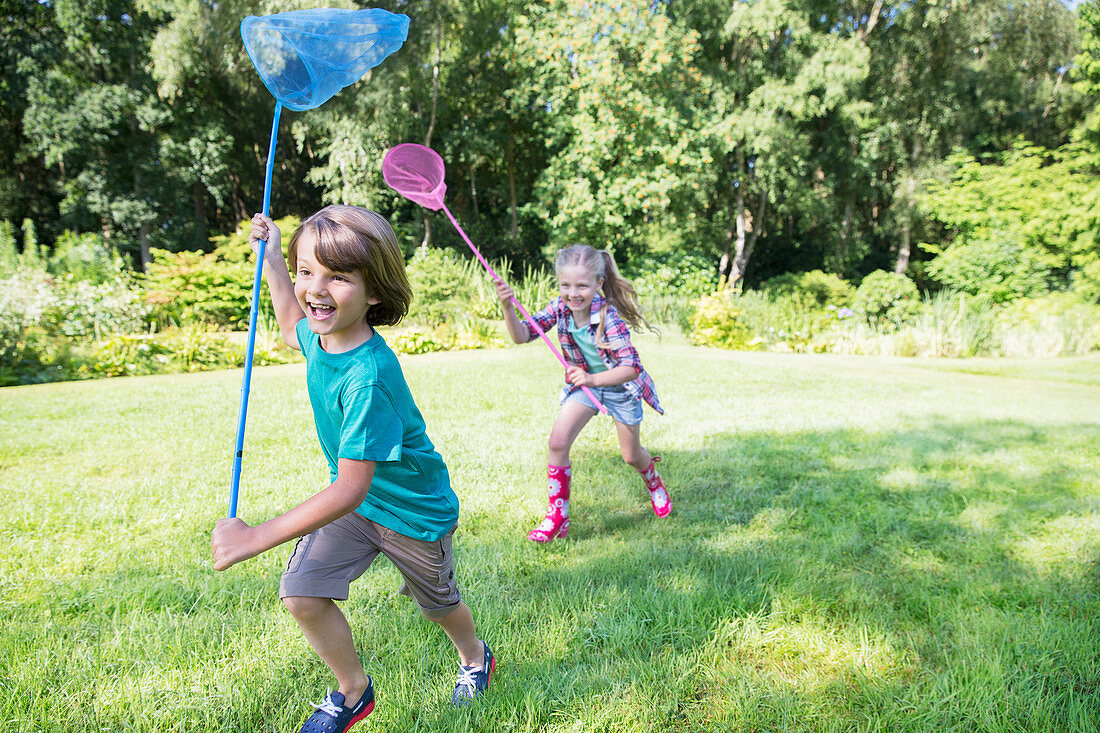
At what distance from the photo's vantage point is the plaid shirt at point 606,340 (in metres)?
3.41

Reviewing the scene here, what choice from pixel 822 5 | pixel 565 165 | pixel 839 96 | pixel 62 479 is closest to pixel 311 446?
pixel 62 479

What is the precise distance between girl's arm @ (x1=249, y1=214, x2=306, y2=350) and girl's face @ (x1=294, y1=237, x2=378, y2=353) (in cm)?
41

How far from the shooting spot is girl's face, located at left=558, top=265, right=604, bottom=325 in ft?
11.0

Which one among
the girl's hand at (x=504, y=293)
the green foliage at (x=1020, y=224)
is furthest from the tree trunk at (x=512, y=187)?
the girl's hand at (x=504, y=293)

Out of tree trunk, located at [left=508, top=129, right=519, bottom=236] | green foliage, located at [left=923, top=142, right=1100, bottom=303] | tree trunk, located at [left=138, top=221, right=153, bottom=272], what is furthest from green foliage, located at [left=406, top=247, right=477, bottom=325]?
green foliage, located at [left=923, top=142, right=1100, bottom=303]

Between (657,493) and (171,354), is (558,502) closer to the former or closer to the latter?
(657,493)

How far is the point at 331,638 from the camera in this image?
1828mm

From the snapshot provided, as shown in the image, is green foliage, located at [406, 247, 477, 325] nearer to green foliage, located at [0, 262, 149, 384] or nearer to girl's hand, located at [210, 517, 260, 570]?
green foliage, located at [0, 262, 149, 384]

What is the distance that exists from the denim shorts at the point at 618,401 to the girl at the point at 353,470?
1.70 meters

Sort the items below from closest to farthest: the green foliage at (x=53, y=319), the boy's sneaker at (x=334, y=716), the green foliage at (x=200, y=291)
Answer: the boy's sneaker at (x=334, y=716) → the green foliage at (x=53, y=319) → the green foliage at (x=200, y=291)

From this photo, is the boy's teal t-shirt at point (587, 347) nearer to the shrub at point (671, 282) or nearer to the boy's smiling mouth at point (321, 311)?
the boy's smiling mouth at point (321, 311)

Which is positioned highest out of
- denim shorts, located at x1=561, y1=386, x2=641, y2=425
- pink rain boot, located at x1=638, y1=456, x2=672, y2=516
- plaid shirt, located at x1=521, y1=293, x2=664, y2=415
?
plaid shirt, located at x1=521, y1=293, x2=664, y2=415

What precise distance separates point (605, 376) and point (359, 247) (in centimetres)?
179

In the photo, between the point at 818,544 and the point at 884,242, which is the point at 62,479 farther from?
the point at 884,242
